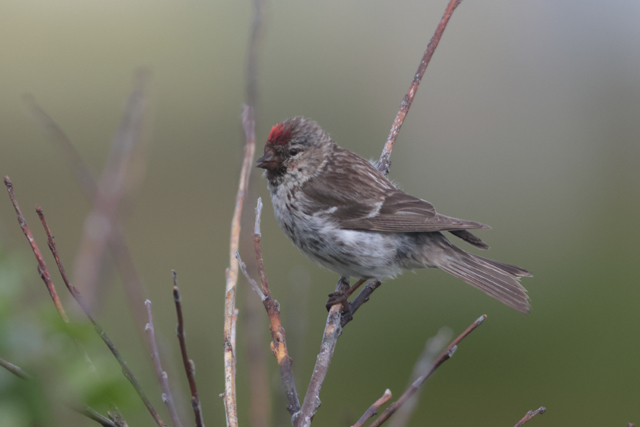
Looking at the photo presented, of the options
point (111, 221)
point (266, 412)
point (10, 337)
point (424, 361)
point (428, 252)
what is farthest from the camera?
point (428, 252)

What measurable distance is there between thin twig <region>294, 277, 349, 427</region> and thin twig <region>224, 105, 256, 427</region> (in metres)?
0.22

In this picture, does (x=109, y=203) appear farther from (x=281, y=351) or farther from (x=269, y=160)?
(x=269, y=160)

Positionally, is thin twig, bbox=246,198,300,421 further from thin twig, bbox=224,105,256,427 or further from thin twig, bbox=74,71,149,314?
thin twig, bbox=74,71,149,314

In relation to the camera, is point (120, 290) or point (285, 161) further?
point (120, 290)

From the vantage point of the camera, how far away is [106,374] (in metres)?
0.71

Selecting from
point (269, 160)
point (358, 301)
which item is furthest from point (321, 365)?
point (269, 160)

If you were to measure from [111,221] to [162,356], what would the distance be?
0.41 m

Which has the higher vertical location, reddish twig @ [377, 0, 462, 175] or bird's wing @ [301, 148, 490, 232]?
reddish twig @ [377, 0, 462, 175]

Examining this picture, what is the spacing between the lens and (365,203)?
150 inches

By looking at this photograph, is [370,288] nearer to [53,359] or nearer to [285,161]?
[285,161]

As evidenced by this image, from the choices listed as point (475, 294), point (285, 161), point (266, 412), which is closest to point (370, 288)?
point (285, 161)

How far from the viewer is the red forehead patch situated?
13.0ft

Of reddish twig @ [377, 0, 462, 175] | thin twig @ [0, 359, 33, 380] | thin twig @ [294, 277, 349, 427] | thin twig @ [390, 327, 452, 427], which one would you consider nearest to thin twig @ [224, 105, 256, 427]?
thin twig @ [294, 277, 349, 427]

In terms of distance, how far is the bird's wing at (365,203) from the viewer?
365 centimetres
